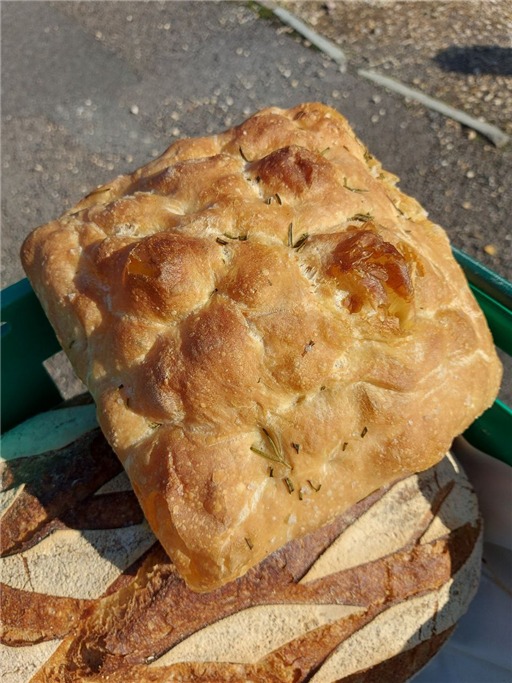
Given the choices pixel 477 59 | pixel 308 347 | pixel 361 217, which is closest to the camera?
pixel 308 347

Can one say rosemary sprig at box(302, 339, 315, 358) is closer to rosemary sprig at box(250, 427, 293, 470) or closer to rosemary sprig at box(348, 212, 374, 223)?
rosemary sprig at box(250, 427, 293, 470)

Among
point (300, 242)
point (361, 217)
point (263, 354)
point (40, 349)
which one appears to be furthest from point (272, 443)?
point (40, 349)

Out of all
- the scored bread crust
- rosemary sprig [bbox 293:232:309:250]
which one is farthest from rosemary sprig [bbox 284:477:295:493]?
rosemary sprig [bbox 293:232:309:250]

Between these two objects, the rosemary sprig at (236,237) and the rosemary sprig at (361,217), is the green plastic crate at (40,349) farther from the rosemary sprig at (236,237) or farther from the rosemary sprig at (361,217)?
the rosemary sprig at (236,237)

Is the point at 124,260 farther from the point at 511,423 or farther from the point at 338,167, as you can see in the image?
the point at 511,423

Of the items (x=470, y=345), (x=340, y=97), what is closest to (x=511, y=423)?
(x=470, y=345)

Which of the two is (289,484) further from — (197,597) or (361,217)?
(361,217)

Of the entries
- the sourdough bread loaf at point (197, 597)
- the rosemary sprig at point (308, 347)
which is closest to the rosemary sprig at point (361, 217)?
the rosemary sprig at point (308, 347)
